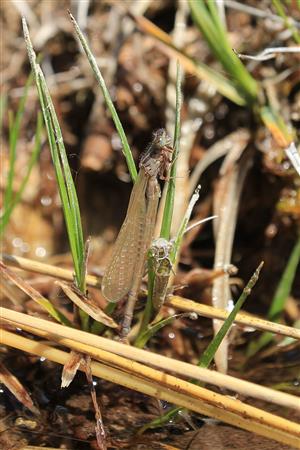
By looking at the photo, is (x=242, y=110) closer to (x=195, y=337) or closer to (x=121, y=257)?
(x=195, y=337)

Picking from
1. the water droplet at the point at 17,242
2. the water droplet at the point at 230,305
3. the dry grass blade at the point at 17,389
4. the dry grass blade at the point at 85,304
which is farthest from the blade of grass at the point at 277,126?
the water droplet at the point at 17,242

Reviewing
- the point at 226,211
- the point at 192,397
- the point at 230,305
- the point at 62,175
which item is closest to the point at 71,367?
the point at 192,397

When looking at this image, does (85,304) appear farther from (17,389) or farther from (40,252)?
(40,252)

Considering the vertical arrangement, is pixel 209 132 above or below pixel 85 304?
above

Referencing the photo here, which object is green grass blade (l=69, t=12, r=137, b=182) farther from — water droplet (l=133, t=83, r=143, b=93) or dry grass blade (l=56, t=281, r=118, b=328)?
water droplet (l=133, t=83, r=143, b=93)

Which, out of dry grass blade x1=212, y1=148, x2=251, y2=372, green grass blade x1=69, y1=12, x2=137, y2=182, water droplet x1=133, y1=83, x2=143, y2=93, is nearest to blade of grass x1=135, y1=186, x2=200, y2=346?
green grass blade x1=69, y1=12, x2=137, y2=182

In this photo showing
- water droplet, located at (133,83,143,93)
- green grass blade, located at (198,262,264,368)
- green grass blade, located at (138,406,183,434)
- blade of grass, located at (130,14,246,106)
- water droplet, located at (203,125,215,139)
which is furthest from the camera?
water droplet, located at (133,83,143,93)
